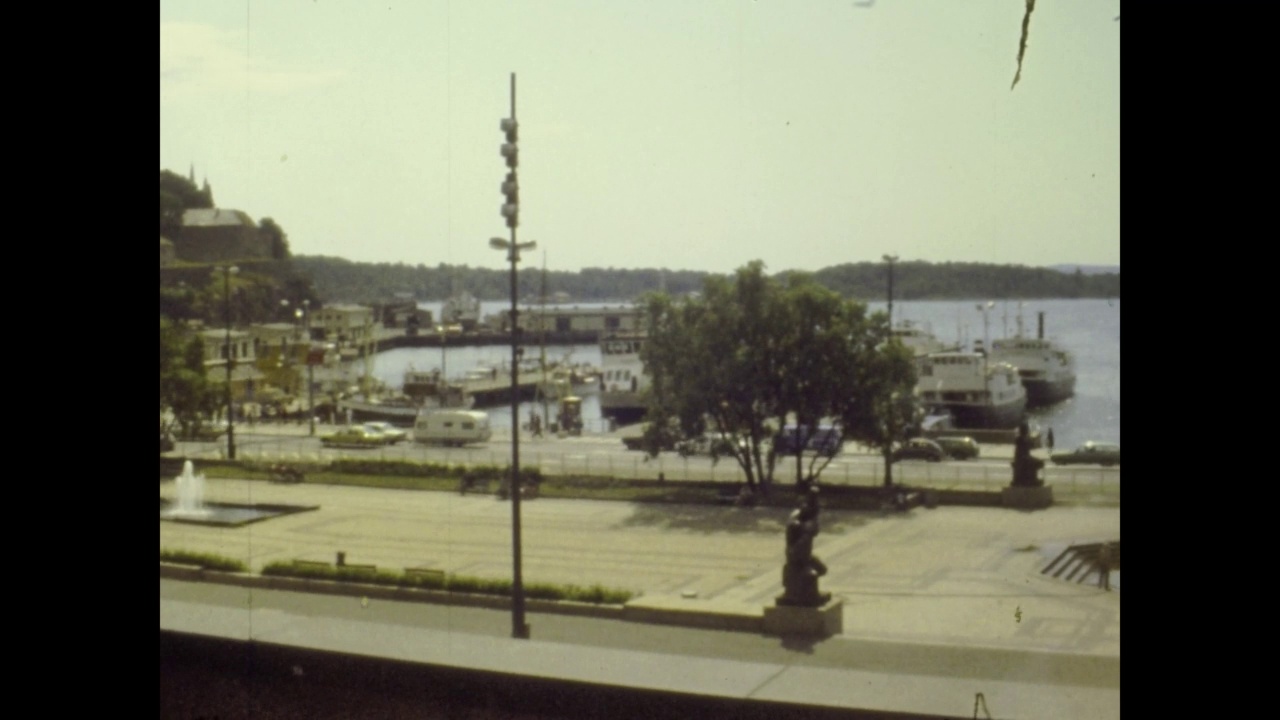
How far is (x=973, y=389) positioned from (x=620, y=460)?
6.88ft

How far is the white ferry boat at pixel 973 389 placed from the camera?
318 centimetres

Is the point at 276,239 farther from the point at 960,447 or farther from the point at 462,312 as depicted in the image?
the point at 960,447

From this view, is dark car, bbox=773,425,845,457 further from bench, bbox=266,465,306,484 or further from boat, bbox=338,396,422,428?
bench, bbox=266,465,306,484

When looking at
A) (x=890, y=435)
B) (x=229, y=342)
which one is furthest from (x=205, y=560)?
(x=890, y=435)

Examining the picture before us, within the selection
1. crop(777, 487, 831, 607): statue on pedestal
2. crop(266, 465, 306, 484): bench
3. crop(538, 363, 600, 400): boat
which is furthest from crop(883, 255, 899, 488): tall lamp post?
crop(266, 465, 306, 484): bench

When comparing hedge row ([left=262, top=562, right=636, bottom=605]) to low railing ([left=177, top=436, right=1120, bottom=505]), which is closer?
low railing ([left=177, top=436, right=1120, bottom=505])

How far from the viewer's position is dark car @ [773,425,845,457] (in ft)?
14.5

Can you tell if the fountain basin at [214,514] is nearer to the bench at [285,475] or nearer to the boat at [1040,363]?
the bench at [285,475]

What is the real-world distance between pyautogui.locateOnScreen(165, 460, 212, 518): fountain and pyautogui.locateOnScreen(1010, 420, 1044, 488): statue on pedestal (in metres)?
2.53

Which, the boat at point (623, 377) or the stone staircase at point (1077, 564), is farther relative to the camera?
the boat at point (623, 377)

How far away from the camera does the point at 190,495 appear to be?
3967 millimetres

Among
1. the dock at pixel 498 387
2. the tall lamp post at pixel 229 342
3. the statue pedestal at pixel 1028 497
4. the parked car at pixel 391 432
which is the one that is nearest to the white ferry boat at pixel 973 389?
the statue pedestal at pixel 1028 497

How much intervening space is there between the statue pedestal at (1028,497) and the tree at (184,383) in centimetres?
272
